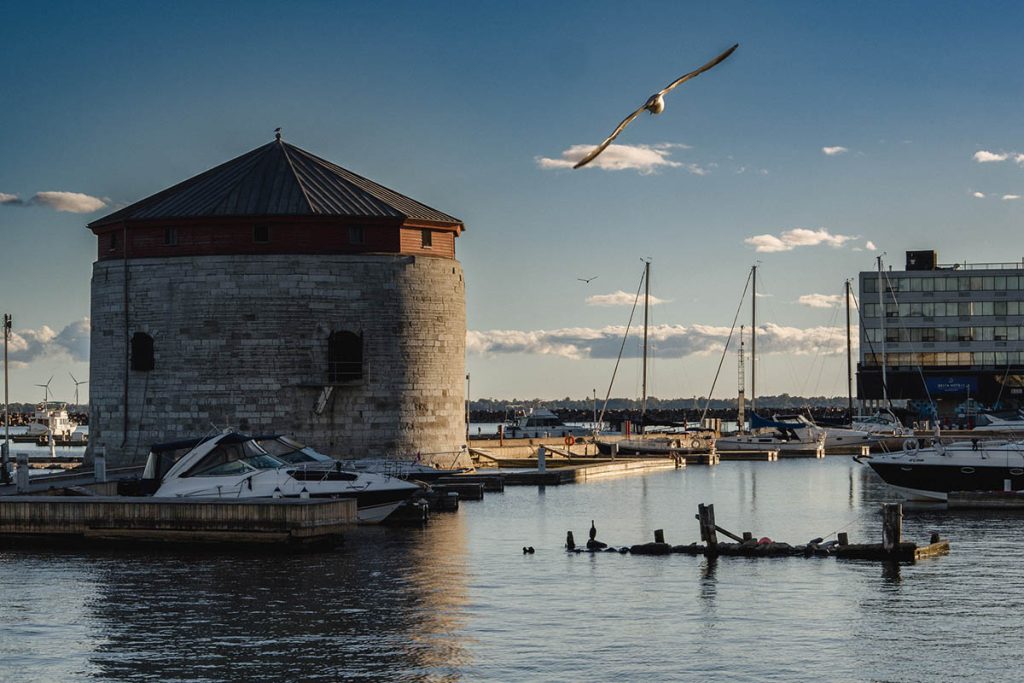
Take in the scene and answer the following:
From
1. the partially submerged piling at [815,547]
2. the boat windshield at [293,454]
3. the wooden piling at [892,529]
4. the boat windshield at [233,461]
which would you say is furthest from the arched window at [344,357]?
the wooden piling at [892,529]

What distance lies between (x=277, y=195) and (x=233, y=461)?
17.8 meters

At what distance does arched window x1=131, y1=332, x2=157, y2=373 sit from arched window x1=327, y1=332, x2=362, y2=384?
640cm

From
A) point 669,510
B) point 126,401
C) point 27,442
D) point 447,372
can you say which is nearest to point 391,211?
point 447,372

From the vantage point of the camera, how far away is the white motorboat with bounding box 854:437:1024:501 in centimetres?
4219

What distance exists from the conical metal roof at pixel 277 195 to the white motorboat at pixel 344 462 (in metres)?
9.66

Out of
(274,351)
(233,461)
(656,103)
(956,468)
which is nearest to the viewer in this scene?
(656,103)

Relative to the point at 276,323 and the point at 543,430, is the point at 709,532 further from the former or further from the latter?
the point at 543,430

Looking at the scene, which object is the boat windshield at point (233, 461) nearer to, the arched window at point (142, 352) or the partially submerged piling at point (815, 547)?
the partially submerged piling at point (815, 547)

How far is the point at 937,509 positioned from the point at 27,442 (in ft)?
350

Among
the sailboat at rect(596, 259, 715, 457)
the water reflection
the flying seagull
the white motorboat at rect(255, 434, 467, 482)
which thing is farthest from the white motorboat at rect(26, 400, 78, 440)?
the flying seagull

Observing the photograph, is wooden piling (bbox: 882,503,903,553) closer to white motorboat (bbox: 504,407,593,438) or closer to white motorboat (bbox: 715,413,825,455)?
white motorboat (bbox: 715,413,825,455)

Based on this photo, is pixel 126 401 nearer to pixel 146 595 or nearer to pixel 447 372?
pixel 447 372

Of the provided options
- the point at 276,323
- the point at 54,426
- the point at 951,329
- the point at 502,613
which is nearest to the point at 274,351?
the point at 276,323

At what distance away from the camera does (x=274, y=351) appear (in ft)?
156
